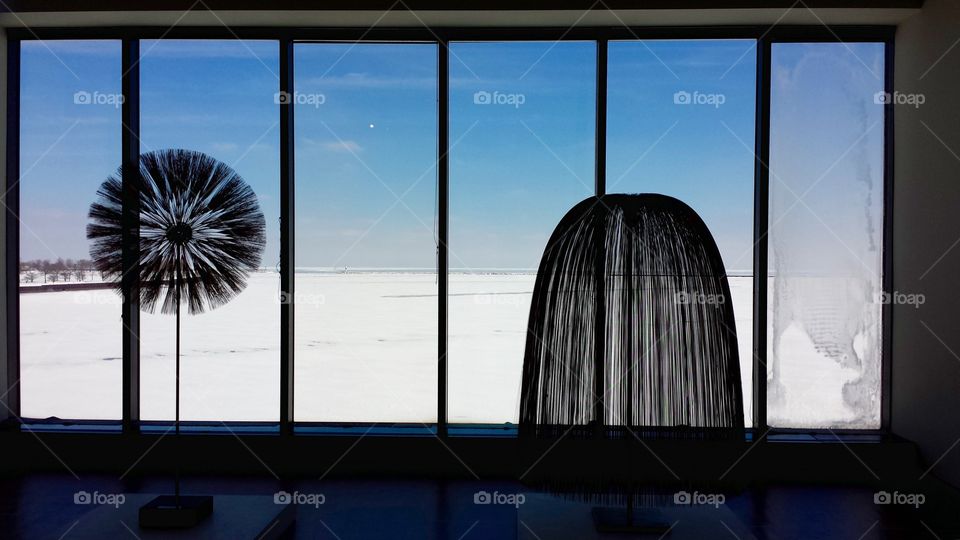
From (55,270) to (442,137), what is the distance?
8.49ft

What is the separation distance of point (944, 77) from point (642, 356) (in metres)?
2.60

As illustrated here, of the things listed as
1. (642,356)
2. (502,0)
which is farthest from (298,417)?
(502,0)

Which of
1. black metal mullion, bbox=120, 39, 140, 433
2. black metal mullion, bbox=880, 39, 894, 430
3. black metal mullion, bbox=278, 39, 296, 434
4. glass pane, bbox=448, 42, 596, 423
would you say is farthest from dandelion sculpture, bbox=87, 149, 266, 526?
black metal mullion, bbox=880, 39, 894, 430

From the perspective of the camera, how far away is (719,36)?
3.73m

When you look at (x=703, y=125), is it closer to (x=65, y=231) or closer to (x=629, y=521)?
(x=629, y=521)

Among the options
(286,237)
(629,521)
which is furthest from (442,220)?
(629,521)

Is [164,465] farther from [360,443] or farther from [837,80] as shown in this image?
[837,80]

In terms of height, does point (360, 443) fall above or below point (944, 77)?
below

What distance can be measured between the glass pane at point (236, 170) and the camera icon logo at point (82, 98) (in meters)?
0.35

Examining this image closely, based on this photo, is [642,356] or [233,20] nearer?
A: [642,356]

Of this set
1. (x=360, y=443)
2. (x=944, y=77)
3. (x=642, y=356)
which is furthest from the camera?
(x=360, y=443)

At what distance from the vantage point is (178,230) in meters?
2.71

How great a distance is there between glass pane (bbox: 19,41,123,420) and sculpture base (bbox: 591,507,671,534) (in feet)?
10.2

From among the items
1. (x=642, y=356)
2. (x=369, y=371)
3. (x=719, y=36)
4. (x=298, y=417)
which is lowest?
(x=298, y=417)
